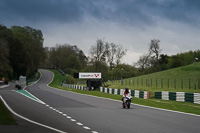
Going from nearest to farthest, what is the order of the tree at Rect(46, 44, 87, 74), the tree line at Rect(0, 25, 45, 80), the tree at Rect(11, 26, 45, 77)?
the tree line at Rect(0, 25, 45, 80) < the tree at Rect(11, 26, 45, 77) < the tree at Rect(46, 44, 87, 74)

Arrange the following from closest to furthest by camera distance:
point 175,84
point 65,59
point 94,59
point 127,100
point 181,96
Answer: point 127,100 < point 181,96 < point 175,84 < point 94,59 < point 65,59

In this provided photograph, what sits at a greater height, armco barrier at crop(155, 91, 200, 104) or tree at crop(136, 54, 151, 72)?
tree at crop(136, 54, 151, 72)

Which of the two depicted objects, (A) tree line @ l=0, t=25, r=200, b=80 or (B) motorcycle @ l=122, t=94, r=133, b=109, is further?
(A) tree line @ l=0, t=25, r=200, b=80

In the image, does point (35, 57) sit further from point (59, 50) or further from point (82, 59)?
point (82, 59)

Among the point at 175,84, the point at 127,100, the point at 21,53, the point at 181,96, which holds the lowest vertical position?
the point at 127,100

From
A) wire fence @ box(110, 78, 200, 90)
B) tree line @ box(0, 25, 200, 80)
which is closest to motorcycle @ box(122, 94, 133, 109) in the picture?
wire fence @ box(110, 78, 200, 90)

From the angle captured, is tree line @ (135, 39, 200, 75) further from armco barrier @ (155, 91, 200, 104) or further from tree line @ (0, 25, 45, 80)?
armco barrier @ (155, 91, 200, 104)

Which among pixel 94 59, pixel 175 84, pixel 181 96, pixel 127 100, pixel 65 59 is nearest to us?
pixel 127 100

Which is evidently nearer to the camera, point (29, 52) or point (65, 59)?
point (29, 52)

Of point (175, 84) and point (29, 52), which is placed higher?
point (29, 52)

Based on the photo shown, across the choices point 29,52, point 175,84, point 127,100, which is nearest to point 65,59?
point 29,52

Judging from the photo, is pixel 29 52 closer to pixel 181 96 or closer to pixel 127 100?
pixel 181 96

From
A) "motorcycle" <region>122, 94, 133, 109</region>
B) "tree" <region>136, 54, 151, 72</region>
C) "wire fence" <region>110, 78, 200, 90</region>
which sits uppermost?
"tree" <region>136, 54, 151, 72</region>

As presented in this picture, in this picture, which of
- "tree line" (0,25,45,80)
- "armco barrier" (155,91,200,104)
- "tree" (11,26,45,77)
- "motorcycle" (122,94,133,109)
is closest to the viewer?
"motorcycle" (122,94,133,109)
